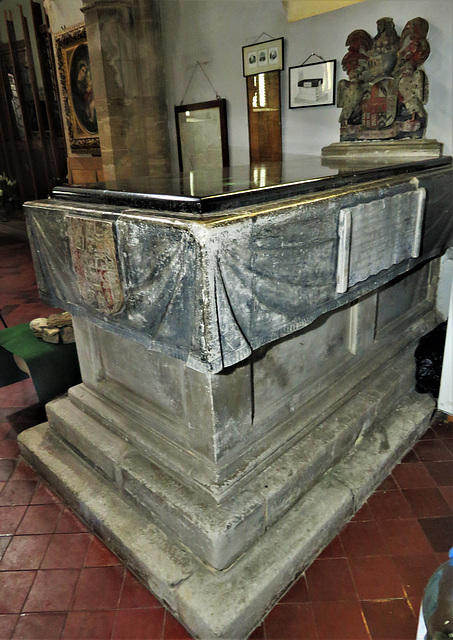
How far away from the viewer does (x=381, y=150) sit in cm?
358

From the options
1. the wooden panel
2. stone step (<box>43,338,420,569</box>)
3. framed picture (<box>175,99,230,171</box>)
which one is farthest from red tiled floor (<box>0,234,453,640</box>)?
framed picture (<box>175,99,230,171</box>)

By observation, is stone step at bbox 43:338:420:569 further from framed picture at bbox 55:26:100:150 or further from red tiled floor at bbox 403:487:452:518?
framed picture at bbox 55:26:100:150

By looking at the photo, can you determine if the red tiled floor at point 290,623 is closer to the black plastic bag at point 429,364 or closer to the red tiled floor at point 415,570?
the red tiled floor at point 415,570

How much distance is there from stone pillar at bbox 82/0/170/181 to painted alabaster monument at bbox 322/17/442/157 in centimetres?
231

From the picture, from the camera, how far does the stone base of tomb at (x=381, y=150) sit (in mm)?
3389

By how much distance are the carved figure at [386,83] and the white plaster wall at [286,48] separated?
8 centimetres

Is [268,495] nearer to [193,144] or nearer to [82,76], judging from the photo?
[193,144]

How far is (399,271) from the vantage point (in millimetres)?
2658

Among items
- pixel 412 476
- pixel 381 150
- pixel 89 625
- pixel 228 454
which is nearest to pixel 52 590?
pixel 89 625

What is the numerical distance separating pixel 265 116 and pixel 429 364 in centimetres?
274

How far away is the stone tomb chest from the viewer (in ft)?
5.52

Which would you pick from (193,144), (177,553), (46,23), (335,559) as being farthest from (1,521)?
(46,23)

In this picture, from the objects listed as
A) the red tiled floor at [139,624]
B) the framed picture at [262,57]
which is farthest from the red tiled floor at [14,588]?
the framed picture at [262,57]

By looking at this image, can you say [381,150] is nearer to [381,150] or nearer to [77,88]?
[381,150]
